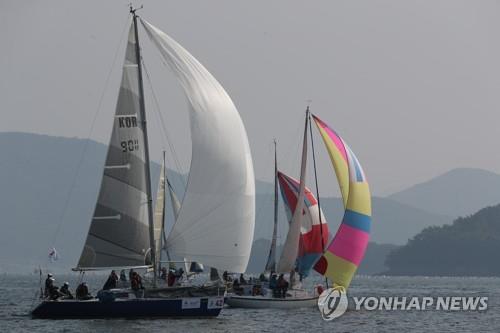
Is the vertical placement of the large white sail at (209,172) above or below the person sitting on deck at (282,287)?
above

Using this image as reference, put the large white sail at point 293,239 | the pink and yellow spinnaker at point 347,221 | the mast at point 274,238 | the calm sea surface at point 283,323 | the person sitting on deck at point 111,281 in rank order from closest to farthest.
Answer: the calm sea surface at point 283,323 < the person sitting on deck at point 111,281 < the pink and yellow spinnaker at point 347,221 < the large white sail at point 293,239 < the mast at point 274,238

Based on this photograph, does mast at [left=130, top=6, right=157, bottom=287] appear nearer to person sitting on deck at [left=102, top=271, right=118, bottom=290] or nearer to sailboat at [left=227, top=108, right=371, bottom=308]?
person sitting on deck at [left=102, top=271, right=118, bottom=290]

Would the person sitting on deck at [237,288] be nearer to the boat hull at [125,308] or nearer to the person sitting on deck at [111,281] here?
the boat hull at [125,308]

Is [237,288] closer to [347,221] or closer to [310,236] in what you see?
[310,236]

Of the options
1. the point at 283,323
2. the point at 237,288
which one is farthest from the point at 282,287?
the point at 283,323

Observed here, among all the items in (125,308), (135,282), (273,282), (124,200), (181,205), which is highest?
(124,200)

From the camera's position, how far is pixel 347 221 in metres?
58.9

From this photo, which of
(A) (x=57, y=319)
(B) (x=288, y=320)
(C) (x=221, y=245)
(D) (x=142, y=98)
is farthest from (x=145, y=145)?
(B) (x=288, y=320)

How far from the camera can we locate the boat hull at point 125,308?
154ft

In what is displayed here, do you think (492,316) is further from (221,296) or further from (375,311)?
(221,296)

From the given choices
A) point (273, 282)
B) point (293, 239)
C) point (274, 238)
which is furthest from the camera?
point (274, 238)

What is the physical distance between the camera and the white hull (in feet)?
200

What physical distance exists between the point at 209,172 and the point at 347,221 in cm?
1348

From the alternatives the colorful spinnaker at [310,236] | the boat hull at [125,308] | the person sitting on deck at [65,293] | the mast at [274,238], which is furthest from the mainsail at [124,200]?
the mast at [274,238]
